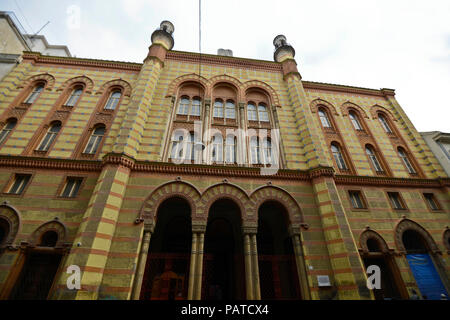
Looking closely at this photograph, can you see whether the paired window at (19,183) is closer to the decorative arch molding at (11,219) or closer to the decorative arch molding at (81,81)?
the decorative arch molding at (11,219)

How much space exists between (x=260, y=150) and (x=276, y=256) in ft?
19.2

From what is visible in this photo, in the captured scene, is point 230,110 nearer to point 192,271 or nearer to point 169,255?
point 169,255

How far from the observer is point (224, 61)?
1531 cm

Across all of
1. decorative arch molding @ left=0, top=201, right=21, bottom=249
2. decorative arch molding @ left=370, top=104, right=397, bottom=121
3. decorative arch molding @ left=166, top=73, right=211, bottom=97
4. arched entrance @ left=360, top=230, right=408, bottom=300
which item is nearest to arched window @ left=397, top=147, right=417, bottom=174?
decorative arch molding @ left=370, top=104, right=397, bottom=121

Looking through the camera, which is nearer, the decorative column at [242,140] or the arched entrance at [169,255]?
the arched entrance at [169,255]

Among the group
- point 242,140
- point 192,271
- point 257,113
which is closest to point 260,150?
point 242,140

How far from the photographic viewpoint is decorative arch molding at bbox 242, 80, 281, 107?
46.6 ft

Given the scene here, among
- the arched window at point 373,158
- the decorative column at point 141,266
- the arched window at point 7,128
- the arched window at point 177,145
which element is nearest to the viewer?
the decorative column at point 141,266

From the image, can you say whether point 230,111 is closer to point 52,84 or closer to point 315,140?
point 315,140

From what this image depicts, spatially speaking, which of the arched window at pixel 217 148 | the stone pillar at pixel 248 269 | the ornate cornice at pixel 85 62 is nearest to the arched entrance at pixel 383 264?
the stone pillar at pixel 248 269

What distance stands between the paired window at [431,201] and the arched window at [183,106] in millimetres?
15961

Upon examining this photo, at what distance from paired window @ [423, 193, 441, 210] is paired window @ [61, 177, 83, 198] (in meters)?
19.7

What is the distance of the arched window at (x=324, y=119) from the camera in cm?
1471

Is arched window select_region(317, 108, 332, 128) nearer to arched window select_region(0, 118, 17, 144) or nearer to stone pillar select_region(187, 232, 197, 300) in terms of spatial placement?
stone pillar select_region(187, 232, 197, 300)
